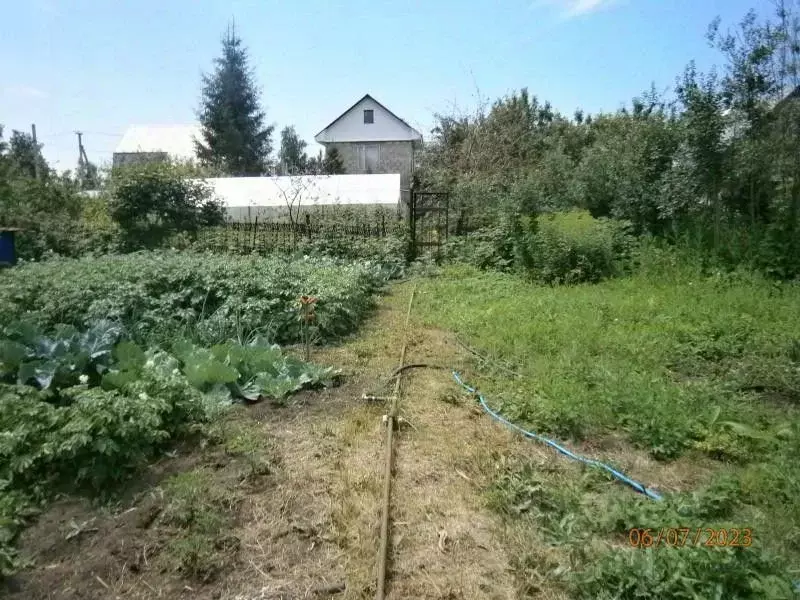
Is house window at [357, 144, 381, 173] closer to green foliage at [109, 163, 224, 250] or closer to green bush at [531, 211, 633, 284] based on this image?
green foliage at [109, 163, 224, 250]

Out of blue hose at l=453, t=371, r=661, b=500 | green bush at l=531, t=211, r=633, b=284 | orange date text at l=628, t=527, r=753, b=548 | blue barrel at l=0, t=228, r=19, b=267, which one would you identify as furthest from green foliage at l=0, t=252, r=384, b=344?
blue barrel at l=0, t=228, r=19, b=267

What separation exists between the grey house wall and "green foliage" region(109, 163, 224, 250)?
1865cm

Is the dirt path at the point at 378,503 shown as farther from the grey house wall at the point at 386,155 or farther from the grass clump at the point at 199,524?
the grey house wall at the point at 386,155

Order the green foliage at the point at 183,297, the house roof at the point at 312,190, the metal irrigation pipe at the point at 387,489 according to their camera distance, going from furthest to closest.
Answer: the house roof at the point at 312,190 → the green foliage at the point at 183,297 → the metal irrigation pipe at the point at 387,489

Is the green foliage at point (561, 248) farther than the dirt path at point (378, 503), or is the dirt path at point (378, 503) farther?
the green foliage at point (561, 248)

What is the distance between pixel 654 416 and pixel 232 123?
32270 millimetres

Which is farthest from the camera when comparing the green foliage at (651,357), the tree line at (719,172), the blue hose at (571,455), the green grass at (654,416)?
the tree line at (719,172)

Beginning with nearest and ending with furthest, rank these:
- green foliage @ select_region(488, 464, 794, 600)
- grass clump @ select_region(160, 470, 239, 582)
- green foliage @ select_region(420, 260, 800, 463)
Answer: green foliage @ select_region(488, 464, 794, 600) → grass clump @ select_region(160, 470, 239, 582) → green foliage @ select_region(420, 260, 800, 463)

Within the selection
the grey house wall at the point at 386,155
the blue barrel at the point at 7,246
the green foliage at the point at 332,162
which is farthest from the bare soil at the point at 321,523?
the grey house wall at the point at 386,155

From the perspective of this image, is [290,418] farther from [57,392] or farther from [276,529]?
[57,392]

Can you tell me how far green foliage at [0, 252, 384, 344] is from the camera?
6.05 meters

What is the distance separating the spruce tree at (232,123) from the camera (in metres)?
32.4

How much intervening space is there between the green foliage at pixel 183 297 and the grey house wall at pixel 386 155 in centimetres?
2606

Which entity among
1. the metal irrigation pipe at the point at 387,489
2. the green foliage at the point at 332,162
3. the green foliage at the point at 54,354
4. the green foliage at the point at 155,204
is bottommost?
A: the metal irrigation pipe at the point at 387,489
